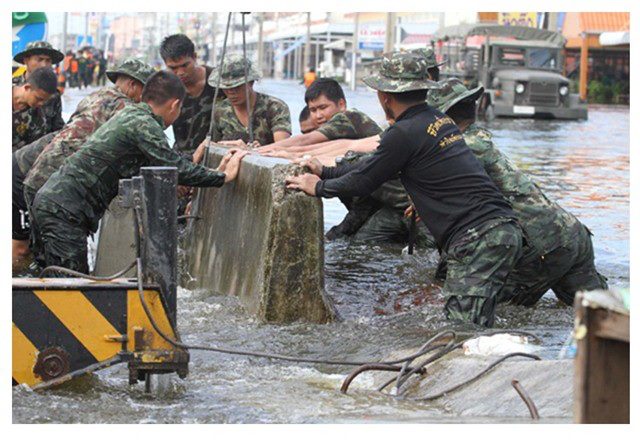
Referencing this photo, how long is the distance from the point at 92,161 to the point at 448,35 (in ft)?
107

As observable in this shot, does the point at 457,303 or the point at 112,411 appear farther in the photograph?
the point at 457,303

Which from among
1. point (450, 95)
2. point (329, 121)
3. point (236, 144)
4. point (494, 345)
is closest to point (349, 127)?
point (329, 121)

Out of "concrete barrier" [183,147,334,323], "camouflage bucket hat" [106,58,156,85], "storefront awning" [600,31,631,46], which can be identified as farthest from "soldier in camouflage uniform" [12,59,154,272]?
"storefront awning" [600,31,631,46]

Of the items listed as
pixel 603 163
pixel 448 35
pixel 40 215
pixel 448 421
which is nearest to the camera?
pixel 448 421

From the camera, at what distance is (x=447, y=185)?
6.54m

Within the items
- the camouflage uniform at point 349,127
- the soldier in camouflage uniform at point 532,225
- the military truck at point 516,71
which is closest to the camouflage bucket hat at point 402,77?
the soldier in camouflage uniform at point 532,225

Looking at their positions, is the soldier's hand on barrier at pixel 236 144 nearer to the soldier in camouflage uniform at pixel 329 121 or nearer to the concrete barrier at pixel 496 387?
the soldier in camouflage uniform at pixel 329 121

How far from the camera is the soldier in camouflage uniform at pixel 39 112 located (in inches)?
419

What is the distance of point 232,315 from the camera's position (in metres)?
7.48

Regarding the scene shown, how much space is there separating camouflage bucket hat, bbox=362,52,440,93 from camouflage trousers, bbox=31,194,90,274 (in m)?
2.41

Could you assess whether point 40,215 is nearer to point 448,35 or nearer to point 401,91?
point 401,91
